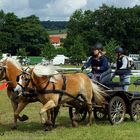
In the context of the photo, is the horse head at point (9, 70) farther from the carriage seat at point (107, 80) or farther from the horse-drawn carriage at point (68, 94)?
the carriage seat at point (107, 80)

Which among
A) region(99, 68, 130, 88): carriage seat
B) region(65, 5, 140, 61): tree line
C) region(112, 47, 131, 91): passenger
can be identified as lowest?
region(99, 68, 130, 88): carriage seat

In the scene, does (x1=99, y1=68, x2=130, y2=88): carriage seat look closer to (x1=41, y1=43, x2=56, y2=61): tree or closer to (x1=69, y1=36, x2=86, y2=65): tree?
(x1=69, y1=36, x2=86, y2=65): tree

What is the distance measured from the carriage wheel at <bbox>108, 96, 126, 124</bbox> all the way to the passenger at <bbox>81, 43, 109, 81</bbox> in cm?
94

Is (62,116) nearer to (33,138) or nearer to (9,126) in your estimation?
(9,126)

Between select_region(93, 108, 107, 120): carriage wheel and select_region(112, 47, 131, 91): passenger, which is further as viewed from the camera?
select_region(93, 108, 107, 120): carriage wheel

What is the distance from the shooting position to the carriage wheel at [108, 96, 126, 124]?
40.6 feet

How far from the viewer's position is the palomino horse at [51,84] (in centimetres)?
1110

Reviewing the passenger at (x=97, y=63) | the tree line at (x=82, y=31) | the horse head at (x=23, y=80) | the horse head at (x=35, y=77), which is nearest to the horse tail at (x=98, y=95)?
→ the passenger at (x=97, y=63)

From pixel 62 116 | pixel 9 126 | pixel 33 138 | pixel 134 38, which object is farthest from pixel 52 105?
pixel 134 38

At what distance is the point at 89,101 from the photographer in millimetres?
12336

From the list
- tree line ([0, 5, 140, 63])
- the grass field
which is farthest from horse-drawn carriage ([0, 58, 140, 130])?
tree line ([0, 5, 140, 63])

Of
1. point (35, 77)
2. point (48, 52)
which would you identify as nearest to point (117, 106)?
point (35, 77)

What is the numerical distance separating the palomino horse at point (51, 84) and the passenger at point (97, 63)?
0.94 meters

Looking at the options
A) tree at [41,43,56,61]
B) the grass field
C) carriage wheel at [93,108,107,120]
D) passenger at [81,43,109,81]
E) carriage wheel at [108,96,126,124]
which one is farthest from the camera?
tree at [41,43,56,61]
